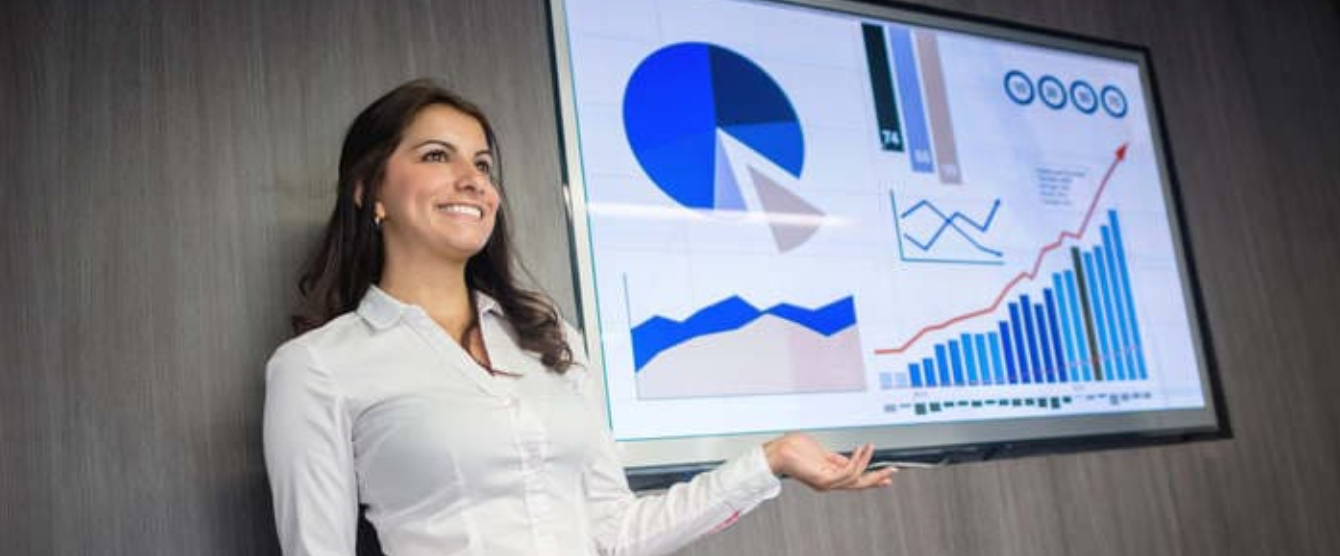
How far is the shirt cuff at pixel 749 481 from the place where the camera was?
161cm

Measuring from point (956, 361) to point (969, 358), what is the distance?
3 centimetres

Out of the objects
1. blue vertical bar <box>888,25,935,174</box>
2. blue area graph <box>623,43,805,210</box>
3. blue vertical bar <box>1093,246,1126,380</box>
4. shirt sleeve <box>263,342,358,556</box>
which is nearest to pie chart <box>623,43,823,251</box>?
blue area graph <box>623,43,805,210</box>

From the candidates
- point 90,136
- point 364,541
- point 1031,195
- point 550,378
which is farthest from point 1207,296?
point 90,136

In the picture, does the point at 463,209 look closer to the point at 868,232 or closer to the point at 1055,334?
the point at 868,232

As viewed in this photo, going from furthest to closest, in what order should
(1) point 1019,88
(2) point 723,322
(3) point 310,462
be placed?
1. (1) point 1019,88
2. (2) point 723,322
3. (3) point 310,462

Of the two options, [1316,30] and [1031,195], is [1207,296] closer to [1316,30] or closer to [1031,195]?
[1031,195]

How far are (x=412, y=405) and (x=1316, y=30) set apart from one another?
2881 millimetres

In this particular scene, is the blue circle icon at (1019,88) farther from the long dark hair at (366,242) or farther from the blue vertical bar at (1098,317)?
the long dark hair at (366,242)

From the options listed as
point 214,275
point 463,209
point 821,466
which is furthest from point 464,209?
point 821,466

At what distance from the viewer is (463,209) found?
167 cm

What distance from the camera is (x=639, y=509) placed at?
169 cm

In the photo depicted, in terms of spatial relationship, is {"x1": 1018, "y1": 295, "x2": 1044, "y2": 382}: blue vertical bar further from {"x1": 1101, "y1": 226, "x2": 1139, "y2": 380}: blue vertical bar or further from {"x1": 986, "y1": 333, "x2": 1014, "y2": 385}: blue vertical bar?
{"x1": 1101, "y1": 226, "x2": 1139, "y2": 380}: blue vertical bar

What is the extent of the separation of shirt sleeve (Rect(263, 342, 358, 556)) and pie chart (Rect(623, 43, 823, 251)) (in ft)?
2.80

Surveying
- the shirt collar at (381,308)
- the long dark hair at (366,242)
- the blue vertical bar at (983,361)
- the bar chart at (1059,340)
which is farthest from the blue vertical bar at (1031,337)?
the shirt collar at (381,308)
